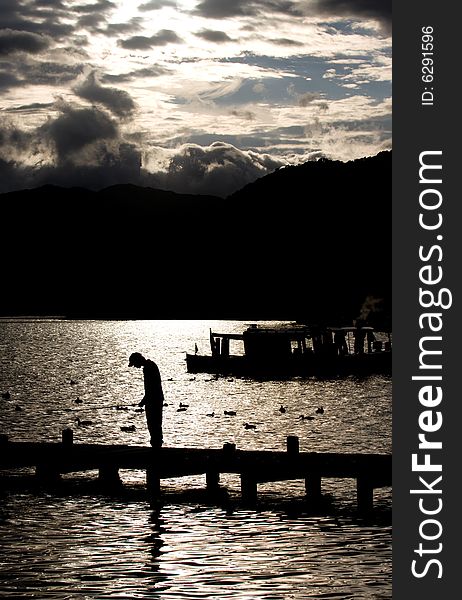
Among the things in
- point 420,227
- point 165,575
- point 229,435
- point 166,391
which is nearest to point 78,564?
point 165,575

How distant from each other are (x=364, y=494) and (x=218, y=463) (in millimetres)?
3425

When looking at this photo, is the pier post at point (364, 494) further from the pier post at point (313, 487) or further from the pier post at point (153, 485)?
the pier post at point (153, 485)

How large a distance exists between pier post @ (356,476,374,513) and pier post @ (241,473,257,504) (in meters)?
2.48

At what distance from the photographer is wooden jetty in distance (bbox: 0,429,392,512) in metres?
22.3

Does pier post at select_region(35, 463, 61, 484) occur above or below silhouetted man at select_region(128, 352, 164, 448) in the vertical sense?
below

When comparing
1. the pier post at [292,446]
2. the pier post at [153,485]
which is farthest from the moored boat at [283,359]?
the pier post at [292,446]

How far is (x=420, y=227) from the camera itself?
14.2 m

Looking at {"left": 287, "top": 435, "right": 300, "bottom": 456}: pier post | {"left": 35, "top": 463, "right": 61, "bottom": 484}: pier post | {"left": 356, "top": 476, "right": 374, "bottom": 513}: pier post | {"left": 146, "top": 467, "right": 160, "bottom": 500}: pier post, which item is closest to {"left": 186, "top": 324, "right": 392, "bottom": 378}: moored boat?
{"left": 35, "top": 463, "right": 61, "bottom": 484}: pier post

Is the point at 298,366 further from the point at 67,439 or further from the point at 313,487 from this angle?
the point at 313,487

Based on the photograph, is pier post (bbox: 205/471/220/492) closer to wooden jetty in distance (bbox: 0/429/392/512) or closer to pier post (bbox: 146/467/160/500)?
wooden jetty in distance (bbox: 0/429/392/512)

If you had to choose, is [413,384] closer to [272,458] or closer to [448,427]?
[448,427]

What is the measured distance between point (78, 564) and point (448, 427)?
8.27 meters

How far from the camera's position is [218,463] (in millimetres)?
23031

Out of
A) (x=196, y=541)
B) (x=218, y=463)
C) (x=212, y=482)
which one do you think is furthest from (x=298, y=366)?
(x=196, y=541)
